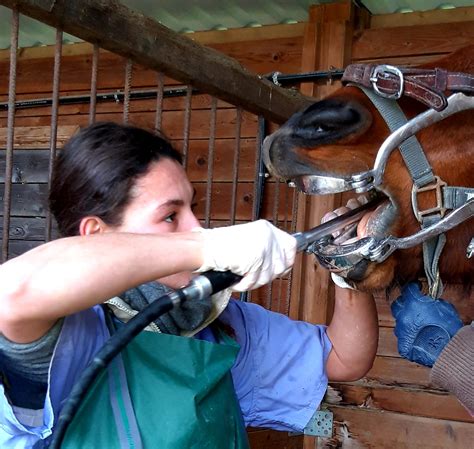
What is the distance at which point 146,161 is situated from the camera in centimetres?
146

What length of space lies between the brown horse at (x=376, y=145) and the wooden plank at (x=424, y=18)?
5.46 ft

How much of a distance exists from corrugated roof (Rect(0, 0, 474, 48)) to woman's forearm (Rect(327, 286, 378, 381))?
174cm

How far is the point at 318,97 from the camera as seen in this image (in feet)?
9.90

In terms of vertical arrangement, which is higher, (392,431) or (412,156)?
(412,156)

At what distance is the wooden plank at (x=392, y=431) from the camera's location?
9.43ft

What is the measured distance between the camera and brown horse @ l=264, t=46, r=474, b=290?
4.52 feet

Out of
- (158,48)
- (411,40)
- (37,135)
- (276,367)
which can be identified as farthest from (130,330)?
(37,135)

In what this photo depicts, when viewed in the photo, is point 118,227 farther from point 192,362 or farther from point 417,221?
point 417,221

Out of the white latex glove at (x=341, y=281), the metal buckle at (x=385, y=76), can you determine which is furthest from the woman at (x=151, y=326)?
the metal buckle at (x=385, y=76)

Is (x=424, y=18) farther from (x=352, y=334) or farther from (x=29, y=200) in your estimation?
(x=29, y=200)

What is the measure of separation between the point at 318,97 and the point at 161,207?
5.71ft

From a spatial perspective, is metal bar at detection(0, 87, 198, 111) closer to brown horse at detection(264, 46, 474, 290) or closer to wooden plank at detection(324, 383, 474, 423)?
wooden plank at detection(324, 383, 474, 423)

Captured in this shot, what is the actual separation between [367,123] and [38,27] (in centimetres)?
283

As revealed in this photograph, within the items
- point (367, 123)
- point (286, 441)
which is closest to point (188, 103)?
point (367, 123)
